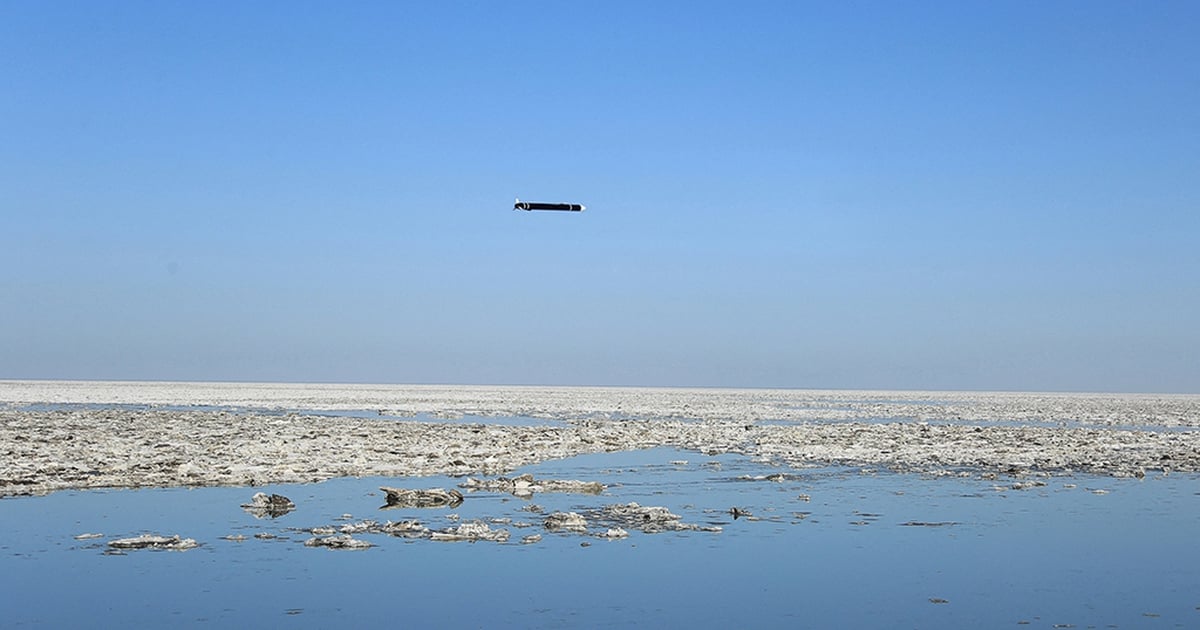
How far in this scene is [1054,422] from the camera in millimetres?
41750

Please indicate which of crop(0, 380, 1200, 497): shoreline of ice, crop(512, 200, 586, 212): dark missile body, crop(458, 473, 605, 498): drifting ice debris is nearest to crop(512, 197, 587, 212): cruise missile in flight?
crop(512, 200, 586, 212): dark missile body

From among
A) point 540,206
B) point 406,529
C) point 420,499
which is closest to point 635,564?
point 406,529

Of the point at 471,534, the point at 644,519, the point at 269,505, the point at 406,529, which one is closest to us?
the point at 471,534

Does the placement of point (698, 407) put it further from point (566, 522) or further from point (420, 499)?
point (566, 522)

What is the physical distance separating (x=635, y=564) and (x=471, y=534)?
2.23 metres

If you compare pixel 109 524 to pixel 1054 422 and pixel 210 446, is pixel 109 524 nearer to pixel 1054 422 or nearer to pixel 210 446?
pixel 210 446

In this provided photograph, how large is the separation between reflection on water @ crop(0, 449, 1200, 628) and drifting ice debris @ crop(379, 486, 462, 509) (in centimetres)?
32

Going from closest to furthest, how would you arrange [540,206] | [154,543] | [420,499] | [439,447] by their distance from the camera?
1. [154,543]
2. [420,499]
3. [439,447]
4. [540,206]

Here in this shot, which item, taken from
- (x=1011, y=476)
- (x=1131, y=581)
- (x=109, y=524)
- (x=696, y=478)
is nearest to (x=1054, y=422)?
(x=1011, y=476)

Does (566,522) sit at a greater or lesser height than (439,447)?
lesser

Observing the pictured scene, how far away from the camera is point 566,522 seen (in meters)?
13.3

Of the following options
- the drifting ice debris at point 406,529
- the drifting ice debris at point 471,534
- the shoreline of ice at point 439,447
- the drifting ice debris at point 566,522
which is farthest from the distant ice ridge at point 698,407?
the drifting ice debris at point 471,534

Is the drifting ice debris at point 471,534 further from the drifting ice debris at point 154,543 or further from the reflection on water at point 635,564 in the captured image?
the drifting ice debris at point 154,543

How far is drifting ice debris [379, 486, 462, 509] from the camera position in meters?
14.9
